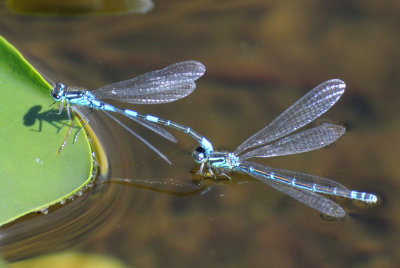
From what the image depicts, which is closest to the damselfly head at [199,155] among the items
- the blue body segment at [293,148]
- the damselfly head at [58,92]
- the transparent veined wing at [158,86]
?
the blue body segment at [293,148]

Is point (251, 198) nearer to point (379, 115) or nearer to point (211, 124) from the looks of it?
point (211, 124)

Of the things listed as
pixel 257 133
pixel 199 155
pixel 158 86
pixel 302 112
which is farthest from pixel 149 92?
pixel 302 112

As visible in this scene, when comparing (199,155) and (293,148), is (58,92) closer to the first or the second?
(199,155)

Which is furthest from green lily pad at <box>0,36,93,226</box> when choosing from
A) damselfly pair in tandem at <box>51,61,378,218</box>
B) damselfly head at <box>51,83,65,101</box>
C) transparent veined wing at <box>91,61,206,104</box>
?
transparent veined wing at <box>91,61,206,104</box>

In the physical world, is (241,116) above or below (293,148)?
above

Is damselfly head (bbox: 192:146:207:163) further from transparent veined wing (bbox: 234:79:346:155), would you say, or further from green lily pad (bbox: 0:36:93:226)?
green lily pad (bbox: 0:36:93:226)

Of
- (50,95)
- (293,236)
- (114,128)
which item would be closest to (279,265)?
(293,236)
